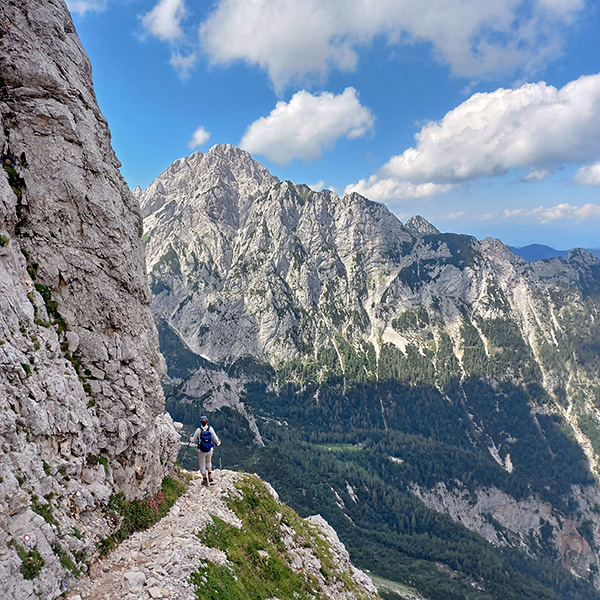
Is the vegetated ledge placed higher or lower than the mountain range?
lower

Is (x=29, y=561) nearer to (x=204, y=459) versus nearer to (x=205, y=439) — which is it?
(x=205, y=439)

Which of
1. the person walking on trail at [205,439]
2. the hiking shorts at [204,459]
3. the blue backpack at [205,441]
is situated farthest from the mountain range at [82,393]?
the blue backpack at [205,441]

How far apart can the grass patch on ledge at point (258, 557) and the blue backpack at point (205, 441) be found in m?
5.52

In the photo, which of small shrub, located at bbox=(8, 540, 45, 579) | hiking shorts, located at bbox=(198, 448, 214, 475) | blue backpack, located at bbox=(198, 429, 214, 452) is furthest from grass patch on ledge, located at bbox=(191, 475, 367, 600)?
small shrub, located at bbox=(8, 540, 45, 579)

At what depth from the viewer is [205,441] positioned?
32250 millimetres

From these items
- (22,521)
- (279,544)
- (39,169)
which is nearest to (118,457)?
(22,521)

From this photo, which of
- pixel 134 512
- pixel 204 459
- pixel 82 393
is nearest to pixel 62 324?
pixel 82 393

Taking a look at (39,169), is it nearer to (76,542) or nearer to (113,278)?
(113,278)

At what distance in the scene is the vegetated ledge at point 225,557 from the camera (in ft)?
63.6

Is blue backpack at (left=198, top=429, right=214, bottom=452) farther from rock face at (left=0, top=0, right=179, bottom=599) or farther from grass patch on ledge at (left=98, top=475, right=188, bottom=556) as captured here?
grass patch on ledge at (left=98, top=475, right=188, bottom=556)

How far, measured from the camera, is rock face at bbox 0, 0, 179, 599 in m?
18.3

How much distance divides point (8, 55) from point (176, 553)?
3643 cm

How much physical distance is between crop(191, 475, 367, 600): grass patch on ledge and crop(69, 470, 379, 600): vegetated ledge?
0.24ft

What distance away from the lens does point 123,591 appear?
18.2 metres
